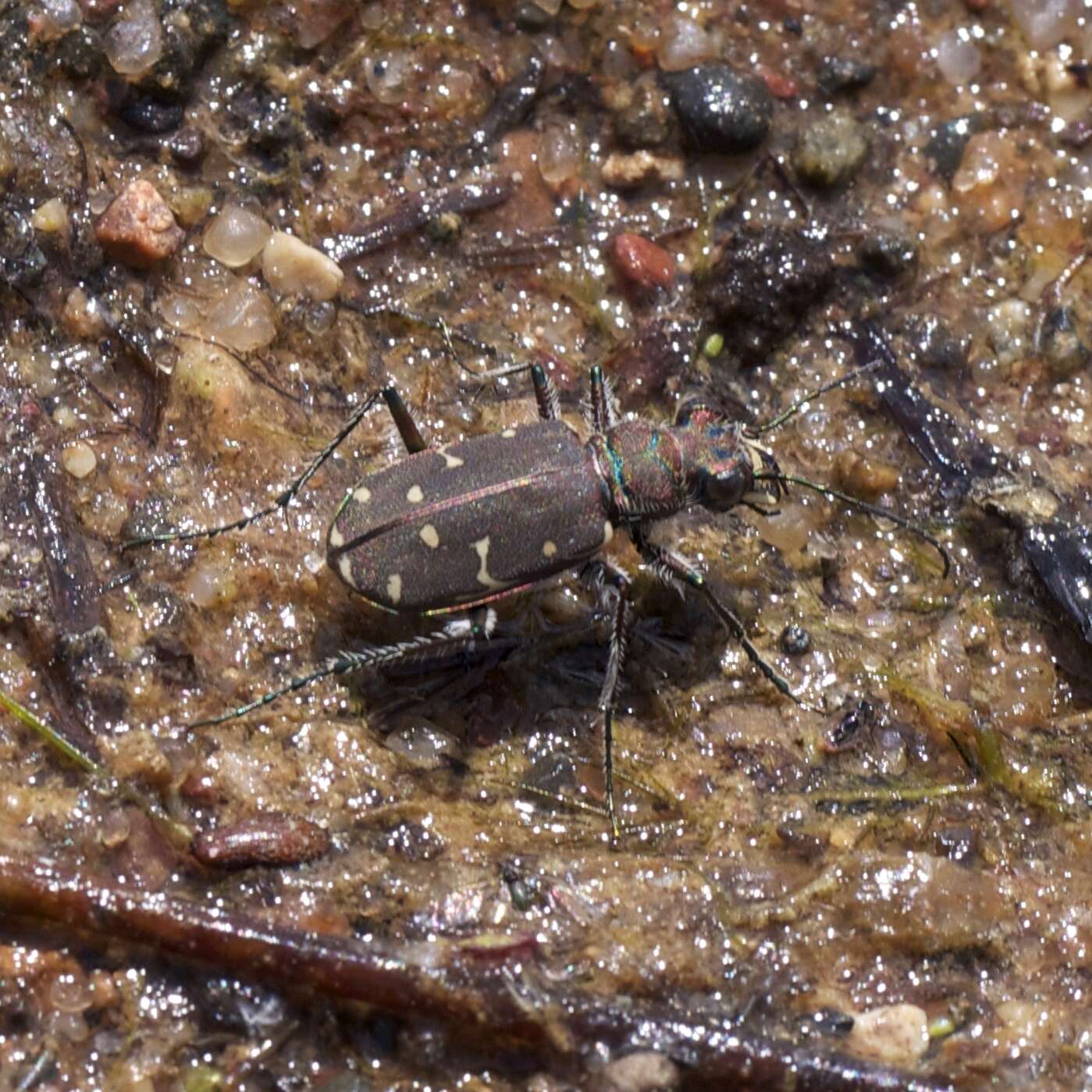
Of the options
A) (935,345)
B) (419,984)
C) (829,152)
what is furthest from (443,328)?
(419,984)

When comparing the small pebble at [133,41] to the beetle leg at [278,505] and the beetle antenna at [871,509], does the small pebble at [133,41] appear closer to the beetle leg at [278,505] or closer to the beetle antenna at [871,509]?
the beetle leg at [278,505]

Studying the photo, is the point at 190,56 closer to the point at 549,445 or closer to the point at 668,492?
the point at 549,445

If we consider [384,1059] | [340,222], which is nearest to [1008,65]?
[340,222]

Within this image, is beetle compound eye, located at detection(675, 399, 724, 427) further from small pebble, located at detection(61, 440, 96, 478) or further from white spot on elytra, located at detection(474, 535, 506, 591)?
small pebble, located at detection(61, 440, 96, 478)

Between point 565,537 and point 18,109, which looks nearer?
point 565,537

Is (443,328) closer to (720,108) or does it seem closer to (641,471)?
(641,471)

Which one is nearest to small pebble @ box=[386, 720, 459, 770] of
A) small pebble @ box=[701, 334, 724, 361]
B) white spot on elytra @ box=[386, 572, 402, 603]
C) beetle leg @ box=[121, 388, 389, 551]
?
white spot on elytra @ box=[386, 572, 402, 603]

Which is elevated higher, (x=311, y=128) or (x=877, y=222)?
(x=311, y=128)
